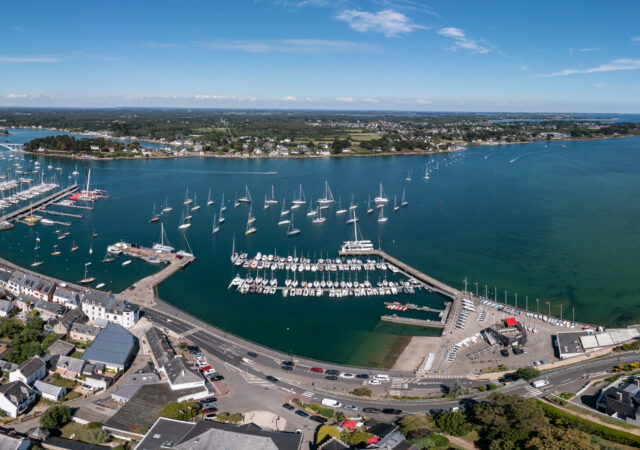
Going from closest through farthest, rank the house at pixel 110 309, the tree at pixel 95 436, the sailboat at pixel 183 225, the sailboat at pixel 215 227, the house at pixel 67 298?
the tree at pixel 95 436
the house at pixel 110 309
the house at pixel 67 298
the sailboat at pixel 215 227
the sailboat at pixel 183 225

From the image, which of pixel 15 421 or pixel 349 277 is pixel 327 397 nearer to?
pixel 15 421

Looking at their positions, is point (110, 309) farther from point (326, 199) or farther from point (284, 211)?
point (326, 199)

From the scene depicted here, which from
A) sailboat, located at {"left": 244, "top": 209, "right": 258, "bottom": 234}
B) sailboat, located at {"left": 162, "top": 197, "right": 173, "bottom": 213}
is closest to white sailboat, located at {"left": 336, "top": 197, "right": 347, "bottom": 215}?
sailboat, located at {"left": 244, "top": 209, "right": 258, "bottom": 234}

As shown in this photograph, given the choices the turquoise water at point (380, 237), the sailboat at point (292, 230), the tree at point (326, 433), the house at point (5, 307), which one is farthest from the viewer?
the sailboat at point (292, 230)

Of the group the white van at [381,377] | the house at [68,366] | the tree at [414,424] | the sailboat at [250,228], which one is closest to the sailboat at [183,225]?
the sailboat at [250,228]

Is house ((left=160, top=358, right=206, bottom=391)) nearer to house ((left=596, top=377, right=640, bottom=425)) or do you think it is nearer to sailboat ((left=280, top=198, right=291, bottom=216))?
house ((left=596, top=377, right=640, bottom=425))

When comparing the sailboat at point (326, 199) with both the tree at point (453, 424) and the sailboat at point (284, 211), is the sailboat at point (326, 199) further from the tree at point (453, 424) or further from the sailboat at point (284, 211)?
the tree at point (453, 424)

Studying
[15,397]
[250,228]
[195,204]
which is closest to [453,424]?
[15,397]

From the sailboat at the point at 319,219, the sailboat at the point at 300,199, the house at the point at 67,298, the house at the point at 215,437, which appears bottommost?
the house at the point at 215,437
